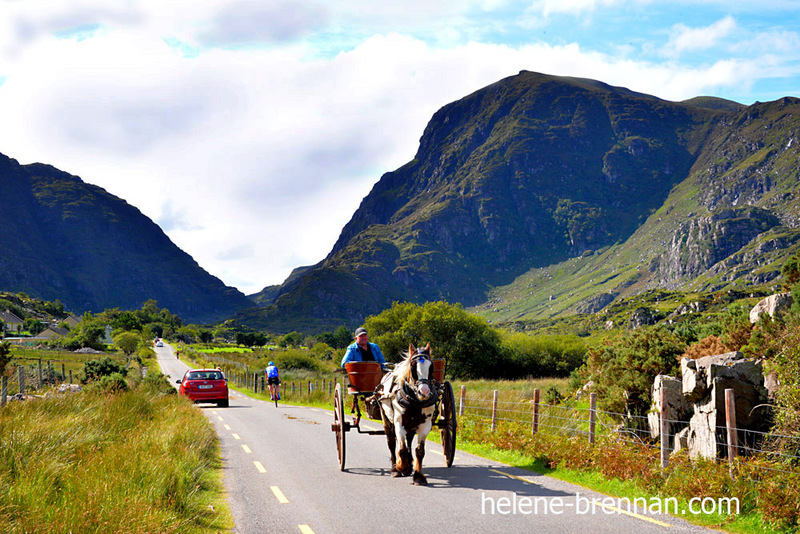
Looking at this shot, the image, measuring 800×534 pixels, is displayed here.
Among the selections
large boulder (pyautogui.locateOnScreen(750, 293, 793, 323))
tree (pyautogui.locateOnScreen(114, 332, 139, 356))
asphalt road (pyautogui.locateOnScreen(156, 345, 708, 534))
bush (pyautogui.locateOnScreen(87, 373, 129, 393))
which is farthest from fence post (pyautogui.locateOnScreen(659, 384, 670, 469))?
tree (pyautogui.locateOnScreen(114, 332, 139, 356))

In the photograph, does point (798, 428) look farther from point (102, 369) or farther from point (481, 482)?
point (102, 369)

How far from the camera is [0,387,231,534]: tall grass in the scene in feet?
20.8

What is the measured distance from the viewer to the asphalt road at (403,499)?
7.50m

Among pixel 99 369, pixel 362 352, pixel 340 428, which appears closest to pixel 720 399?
pixel 362 352

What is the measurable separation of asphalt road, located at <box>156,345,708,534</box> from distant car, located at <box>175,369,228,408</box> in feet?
51.3

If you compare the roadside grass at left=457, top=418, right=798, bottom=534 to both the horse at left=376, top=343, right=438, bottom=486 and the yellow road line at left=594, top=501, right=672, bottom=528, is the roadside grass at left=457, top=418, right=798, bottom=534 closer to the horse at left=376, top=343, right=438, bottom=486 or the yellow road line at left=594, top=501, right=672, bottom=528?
the yellow road line at left=594, top=501, right=672, bottom=528

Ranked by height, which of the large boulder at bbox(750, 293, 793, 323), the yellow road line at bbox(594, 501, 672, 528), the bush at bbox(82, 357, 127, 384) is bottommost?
the yellow road line at bbox(594, 501, 672, 528)

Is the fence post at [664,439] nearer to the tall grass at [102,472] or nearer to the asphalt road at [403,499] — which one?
the asphalt road at [403,499]

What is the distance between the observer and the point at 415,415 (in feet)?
32.0

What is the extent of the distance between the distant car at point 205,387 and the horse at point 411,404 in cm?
2059

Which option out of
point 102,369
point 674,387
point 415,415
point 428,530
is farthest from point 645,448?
point 102,369

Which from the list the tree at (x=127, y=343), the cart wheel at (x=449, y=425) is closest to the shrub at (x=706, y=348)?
the cart wheel at (x=449, y=425)

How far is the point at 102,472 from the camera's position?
8.15 metres

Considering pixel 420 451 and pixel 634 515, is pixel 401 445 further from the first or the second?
pixel 634 515
